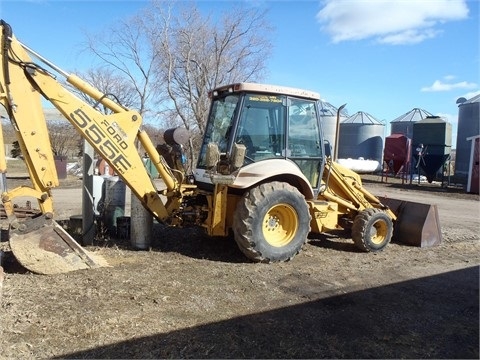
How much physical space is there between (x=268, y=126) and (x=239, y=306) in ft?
8.96

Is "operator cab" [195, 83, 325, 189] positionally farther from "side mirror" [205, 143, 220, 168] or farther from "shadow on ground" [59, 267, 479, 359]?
"shadow on ground" [59, 267, 479, 359]

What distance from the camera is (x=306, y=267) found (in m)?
6.12

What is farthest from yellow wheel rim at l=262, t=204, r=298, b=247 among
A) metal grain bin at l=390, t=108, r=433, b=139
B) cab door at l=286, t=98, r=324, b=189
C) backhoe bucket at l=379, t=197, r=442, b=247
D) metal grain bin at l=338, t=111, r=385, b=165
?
metal grain bin at l=390, t=108, r=433, b=139

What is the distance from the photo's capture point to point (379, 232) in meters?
7.32

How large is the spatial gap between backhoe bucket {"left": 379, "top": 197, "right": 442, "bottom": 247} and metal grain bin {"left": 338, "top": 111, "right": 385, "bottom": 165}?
24.7 meters

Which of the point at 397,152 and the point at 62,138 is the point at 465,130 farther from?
the point at 62,138

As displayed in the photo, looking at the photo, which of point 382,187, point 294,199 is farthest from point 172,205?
point 382,187

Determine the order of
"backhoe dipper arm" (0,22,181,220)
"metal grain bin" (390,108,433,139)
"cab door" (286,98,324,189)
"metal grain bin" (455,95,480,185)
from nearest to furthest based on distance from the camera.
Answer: "backhoe dipper arm" (0,22,181,220)
"cab door" (286,98,324,189)
"metal grain bin" (455,95,480,185)
"metal grain bin" (390,108,433,139)

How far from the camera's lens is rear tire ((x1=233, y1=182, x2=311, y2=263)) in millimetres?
5816

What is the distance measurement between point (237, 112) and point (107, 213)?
2.82m

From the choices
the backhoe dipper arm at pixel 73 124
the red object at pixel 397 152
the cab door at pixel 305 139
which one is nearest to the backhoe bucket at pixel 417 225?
the cab door at pixel 305 139

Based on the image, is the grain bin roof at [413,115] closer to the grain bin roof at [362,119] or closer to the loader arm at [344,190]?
the grain bin roof at [362,119]

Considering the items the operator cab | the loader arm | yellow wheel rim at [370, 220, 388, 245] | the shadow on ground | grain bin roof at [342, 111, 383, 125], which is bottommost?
the shadow on ground

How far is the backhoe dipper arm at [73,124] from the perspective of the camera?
517 cm
